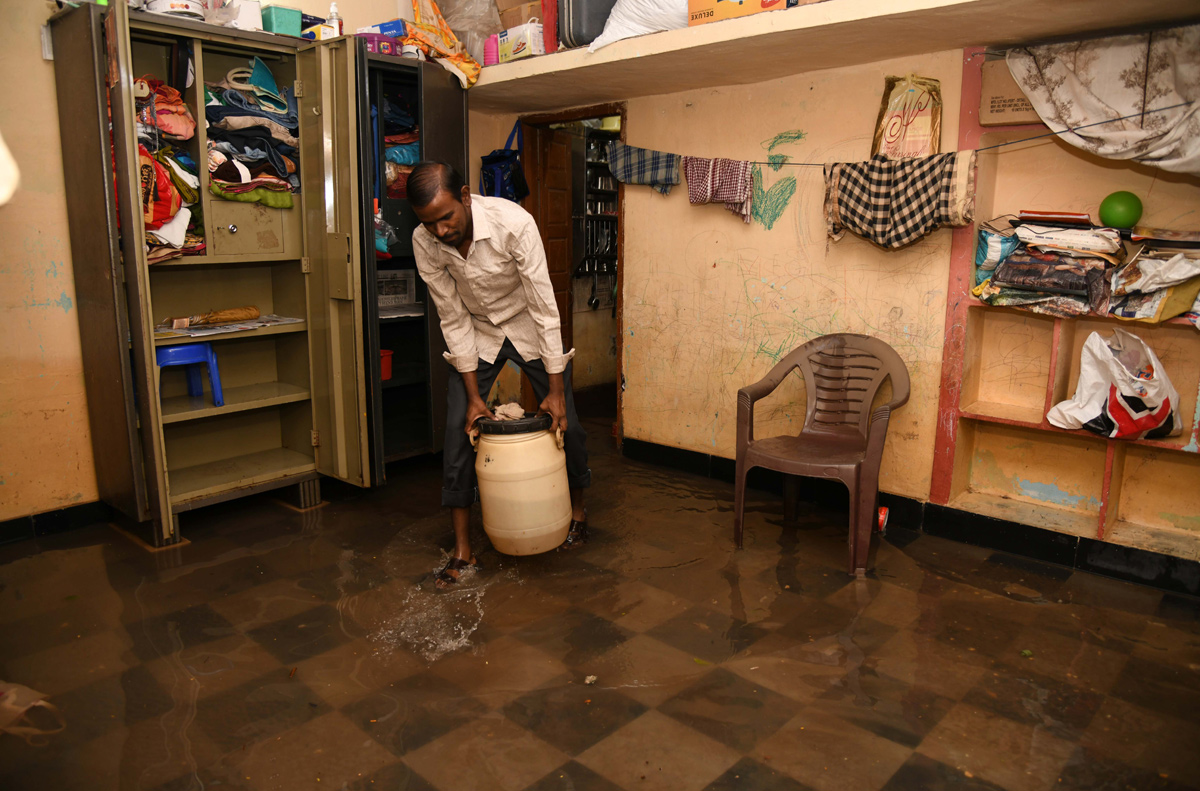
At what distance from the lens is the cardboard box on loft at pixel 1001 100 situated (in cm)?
341

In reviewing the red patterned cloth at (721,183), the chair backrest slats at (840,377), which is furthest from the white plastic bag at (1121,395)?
the red patterned cloth at (721,183)

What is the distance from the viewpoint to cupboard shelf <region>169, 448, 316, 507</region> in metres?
3.90

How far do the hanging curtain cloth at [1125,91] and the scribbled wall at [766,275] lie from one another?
1.28 ft

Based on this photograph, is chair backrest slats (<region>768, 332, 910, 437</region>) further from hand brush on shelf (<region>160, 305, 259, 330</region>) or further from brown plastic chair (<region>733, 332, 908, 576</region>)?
hand brush on shelf (<region>160, 305, 259, 330</region>)

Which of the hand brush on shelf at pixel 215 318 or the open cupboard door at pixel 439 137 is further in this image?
the open cupboard door at pixel 439 137

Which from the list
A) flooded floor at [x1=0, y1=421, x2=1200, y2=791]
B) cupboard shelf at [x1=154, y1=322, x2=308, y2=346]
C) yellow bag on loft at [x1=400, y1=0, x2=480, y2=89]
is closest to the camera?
flooded floor at [x1=0, y1=421, x2=1200, y2=791]

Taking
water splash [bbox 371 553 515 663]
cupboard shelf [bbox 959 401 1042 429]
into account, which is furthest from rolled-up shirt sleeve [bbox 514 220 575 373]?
cupboard shelf [bbox 959 401 1042 429]

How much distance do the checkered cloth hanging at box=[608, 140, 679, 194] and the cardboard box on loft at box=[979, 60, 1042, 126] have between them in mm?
1638

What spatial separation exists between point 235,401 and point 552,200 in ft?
8.35

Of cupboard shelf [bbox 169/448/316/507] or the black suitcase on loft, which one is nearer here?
cupboard shelf [bbox 169/448/316/507]

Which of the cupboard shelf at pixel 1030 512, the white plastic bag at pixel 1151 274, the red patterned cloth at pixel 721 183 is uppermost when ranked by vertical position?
the red patterned cloth at pixel 721 183

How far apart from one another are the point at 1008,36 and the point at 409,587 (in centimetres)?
326

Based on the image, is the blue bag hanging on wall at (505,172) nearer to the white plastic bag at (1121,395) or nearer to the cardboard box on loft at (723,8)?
the cardboard box on loft at (723,8)

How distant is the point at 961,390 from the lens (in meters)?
3.76
